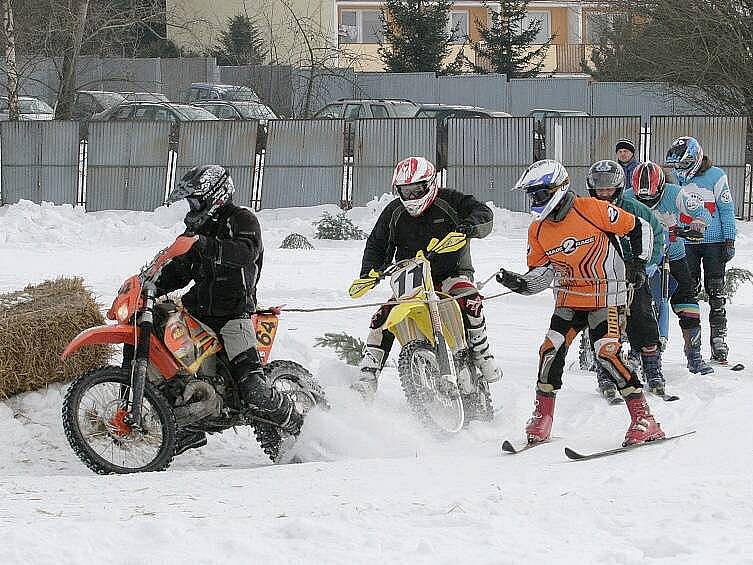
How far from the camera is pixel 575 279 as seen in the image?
24.4ft

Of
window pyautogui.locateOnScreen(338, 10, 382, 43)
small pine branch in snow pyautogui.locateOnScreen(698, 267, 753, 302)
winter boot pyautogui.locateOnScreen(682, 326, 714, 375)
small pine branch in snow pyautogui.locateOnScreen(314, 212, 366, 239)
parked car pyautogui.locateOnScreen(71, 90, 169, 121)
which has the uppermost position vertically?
window pyautogui.locateOnScreen(338, 10, 382, 43)

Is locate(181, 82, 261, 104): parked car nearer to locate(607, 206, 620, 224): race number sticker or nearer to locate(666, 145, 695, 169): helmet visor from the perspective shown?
locate(666, 145, 695, 169): helmet visor

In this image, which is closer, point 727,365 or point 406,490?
point 406,490

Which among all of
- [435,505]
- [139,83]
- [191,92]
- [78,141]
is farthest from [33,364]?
[139,83]

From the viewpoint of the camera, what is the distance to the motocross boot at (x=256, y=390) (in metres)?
7.26

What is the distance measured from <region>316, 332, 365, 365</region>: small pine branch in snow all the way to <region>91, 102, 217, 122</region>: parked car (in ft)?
62.5

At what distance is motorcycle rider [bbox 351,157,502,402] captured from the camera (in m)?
8.16

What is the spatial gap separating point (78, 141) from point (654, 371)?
1579 centimetres

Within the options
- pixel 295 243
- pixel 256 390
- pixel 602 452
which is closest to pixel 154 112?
pixel 295 243

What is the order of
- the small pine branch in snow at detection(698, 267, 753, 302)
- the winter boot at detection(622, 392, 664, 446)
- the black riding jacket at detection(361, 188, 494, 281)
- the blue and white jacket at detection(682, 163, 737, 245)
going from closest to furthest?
the winter boot at detection(622, 392, 664, 446)
the black riding jacket at detection(361, 188, 494, 281)
the blue and white jacket at detection(682, 163, 737, 245)
the small pine branch in snow at detection(698, 267, 753, 302)

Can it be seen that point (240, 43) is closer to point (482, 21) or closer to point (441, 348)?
point (482, 21)

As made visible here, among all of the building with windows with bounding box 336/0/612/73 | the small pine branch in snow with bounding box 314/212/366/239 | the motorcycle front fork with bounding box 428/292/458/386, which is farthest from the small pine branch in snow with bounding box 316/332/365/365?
the building with windows with bounding box 336/0/612/73

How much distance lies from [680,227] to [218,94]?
27313 mm

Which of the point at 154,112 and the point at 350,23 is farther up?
the point at 350,23
